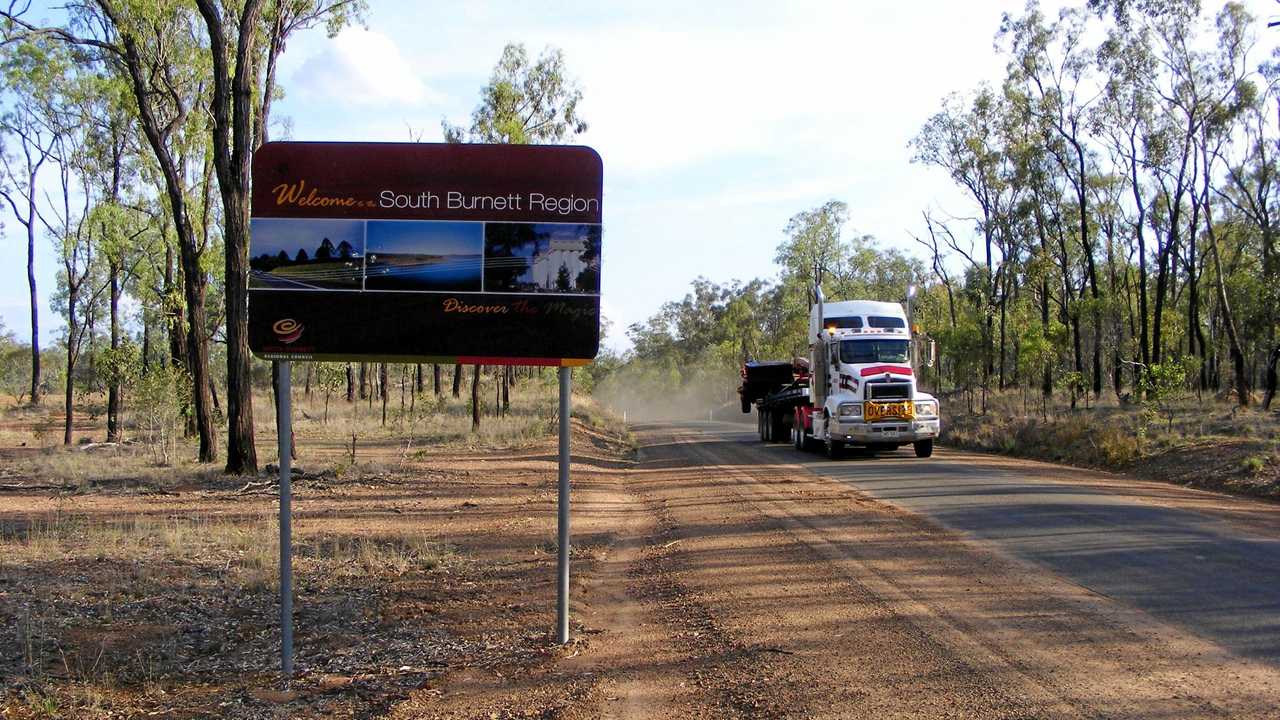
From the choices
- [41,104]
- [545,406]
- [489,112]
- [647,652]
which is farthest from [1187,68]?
[41,104]

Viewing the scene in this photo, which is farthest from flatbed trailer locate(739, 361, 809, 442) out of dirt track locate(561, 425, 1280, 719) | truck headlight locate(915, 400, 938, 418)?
dirt track locate(561, 425, 1280, 719)

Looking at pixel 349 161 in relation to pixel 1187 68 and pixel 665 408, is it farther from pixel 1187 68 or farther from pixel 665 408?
pixel 665 408

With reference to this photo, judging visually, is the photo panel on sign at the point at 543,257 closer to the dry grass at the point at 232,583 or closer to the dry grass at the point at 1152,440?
the dry grass at the point at 232,583

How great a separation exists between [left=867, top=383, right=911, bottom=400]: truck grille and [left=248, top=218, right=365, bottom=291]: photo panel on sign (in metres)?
18.0

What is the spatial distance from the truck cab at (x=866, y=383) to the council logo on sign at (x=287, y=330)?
18078 mm

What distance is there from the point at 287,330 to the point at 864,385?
18.3 m

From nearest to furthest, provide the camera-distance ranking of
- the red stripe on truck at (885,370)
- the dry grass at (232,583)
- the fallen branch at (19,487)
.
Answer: the dry grass at (232,583), the fallen branch at (19,487), the red stripe on truck at (885,370)

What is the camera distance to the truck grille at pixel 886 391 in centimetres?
2269

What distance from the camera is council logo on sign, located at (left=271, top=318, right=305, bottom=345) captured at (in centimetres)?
626

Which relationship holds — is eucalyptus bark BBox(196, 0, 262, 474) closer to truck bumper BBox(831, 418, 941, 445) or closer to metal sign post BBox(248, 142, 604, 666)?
metal sign post BBox(248, 142, 604, 666)

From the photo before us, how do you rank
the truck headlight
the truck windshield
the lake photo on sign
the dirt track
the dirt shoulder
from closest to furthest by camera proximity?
the dirt track
the dirt shoulder
the lake photo on sign
the truck headlight
the truck windshield

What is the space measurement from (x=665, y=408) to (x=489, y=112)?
77.9 m

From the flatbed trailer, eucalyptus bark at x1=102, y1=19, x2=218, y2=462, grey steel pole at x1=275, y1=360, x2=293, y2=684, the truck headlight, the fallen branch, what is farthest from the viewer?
the flatbed trailer

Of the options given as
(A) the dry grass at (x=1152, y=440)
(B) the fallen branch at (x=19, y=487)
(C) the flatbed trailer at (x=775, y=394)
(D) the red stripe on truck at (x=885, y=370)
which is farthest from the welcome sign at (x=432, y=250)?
(C) the flatbed trailer at (x=775, y=394)
